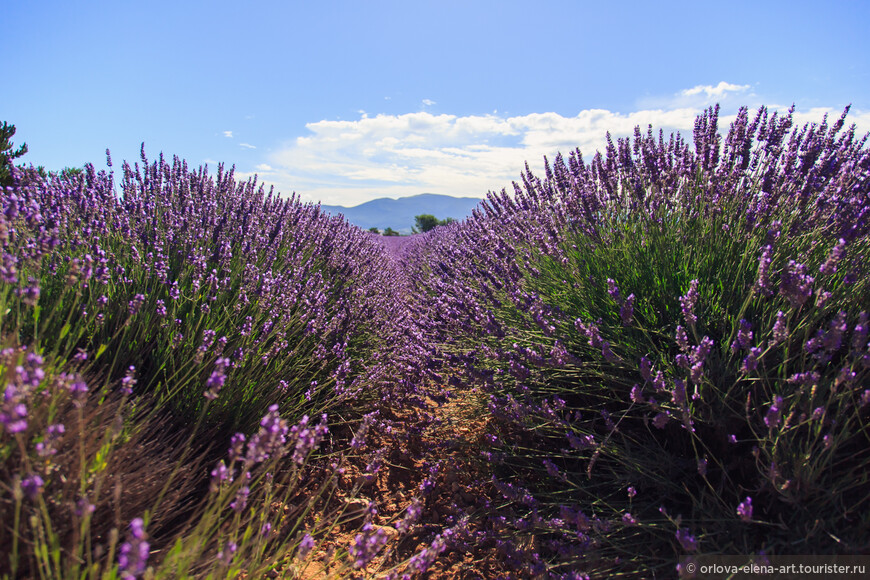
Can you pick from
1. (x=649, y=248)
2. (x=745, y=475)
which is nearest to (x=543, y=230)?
(x=649, y=248)

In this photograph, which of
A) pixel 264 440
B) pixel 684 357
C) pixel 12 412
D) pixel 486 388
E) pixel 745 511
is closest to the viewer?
pixel 12 412

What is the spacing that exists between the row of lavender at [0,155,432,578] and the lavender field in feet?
0.05

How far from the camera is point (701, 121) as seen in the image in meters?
2.77

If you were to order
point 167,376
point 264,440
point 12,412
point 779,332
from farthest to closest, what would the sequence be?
point 167,376 < point 779,332 < point 264,440 < point 12,412

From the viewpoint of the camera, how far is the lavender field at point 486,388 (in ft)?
3.99

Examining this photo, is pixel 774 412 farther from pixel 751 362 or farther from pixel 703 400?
pixel 703 400

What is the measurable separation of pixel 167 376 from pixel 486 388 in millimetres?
1469

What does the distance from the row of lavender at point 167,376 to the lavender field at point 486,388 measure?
17mm

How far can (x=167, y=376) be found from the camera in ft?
6.68

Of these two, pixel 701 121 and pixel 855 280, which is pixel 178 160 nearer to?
pixel 701 121

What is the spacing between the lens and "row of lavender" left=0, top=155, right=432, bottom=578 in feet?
3.43

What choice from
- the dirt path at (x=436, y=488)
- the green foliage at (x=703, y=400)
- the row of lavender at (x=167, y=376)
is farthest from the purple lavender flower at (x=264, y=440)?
the green foliage at (x=703, y=400)

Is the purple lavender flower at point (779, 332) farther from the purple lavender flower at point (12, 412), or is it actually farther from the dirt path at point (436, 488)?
the purple lavender flower at point (12, 412)

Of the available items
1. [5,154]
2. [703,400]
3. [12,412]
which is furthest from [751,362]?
[5,154]
